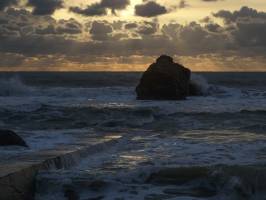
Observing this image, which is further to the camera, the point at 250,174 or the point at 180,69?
the point at 180,69

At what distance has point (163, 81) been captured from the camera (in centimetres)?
2909

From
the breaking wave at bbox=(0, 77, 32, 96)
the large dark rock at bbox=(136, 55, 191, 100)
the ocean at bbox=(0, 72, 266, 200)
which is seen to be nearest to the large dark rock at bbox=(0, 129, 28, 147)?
the ocean at bbox=(0, 72, 266, 200)

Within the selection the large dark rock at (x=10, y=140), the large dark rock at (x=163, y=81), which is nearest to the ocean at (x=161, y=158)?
the large dark rock at (x=10, y=140)

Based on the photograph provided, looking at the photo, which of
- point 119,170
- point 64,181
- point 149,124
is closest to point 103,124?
point 149,124

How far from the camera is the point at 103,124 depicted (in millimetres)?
17469

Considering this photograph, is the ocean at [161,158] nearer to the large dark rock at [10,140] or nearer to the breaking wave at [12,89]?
the large dark rock at [10,140]

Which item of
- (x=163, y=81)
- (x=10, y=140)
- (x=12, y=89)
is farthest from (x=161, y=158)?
(x=12, y=89)

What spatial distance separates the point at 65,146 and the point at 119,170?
2.16 metres

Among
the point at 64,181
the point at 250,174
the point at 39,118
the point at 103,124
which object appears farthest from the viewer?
the point at 39,118

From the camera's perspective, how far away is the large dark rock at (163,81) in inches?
1148

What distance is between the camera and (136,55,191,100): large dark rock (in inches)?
1148

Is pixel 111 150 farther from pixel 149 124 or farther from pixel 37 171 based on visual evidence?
pixel 149 124

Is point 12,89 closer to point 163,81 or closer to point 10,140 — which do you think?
point 163,81

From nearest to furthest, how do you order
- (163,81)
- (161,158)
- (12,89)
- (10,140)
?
(161,158)
(10,140)
(163,81)
(12,89)
